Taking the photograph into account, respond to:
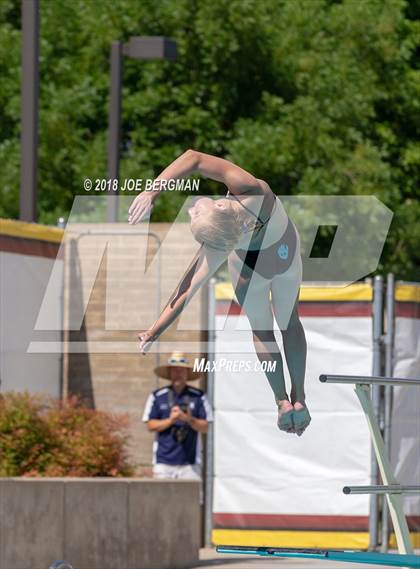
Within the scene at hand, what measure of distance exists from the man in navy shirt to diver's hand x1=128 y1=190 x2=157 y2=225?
22.7 feet

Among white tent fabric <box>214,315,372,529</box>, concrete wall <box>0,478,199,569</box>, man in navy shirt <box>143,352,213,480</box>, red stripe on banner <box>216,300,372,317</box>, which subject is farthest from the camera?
white tent fabric <box>214,315,372,529</box>

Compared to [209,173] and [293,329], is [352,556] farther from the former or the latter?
[209,173]

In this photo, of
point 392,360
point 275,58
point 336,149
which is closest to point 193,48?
point 275,58

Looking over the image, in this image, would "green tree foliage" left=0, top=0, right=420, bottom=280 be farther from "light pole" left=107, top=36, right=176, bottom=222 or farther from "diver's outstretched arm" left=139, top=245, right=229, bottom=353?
"diver's outstretched arm" left=139, top=245, right=229, bottom=353

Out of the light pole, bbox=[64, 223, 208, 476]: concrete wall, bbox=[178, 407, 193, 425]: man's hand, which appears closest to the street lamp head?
the light pole

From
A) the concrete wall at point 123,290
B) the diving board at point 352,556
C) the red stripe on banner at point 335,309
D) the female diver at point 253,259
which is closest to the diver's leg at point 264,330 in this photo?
the female diver at point 253,259

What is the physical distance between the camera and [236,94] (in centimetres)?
1694

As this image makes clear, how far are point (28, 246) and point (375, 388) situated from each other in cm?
437

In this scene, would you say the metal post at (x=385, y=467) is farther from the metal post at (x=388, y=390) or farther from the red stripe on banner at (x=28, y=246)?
the metal post at (x=388, y=390)

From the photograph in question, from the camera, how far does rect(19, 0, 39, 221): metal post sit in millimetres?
9445

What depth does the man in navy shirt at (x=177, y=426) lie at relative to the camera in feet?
43.2

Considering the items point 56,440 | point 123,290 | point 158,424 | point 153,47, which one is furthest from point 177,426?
point 123,290

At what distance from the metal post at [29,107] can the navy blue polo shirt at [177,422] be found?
1.76 m

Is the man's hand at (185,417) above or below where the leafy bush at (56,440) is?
above
